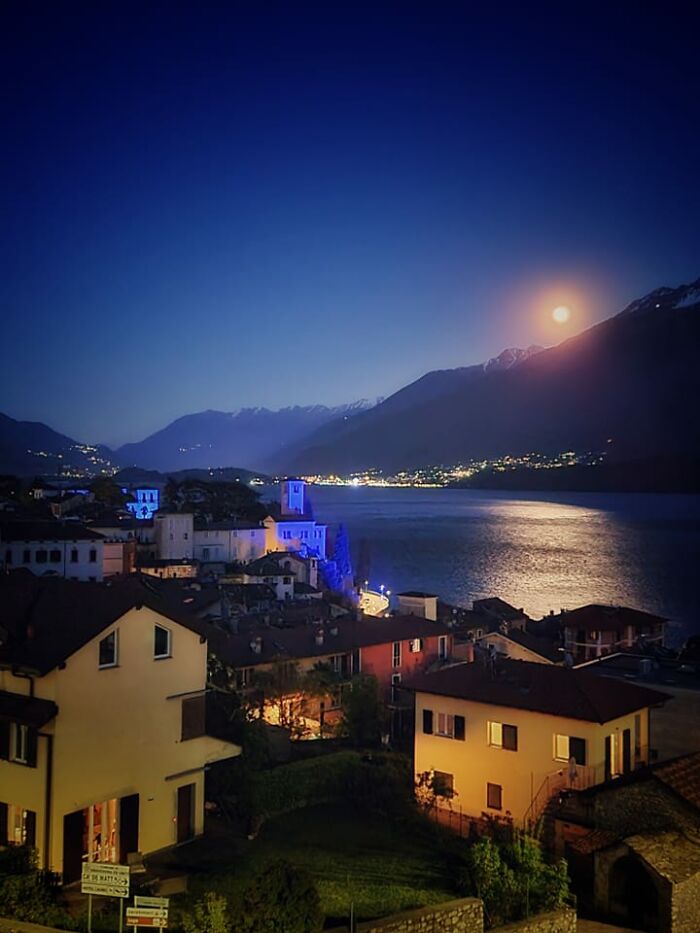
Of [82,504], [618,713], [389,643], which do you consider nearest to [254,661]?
[389,643]

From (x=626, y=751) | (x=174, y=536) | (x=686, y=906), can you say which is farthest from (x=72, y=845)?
(x=174, y=536)

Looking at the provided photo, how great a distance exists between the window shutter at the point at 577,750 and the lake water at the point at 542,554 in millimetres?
33116

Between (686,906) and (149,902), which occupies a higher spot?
(149,902)

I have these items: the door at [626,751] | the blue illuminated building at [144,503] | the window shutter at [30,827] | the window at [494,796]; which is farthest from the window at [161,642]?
the blue illuminated building at [144,503]

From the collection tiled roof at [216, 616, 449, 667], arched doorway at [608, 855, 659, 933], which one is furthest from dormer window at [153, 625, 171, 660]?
tiled roof at [216, 616, 449, 667]

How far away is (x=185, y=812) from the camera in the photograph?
864 cm

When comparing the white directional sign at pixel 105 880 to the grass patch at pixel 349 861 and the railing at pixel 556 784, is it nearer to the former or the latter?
the grass patch at pixel 349 861

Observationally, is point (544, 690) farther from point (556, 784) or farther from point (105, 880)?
point (105, 880)

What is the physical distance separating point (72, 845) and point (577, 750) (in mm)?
6199

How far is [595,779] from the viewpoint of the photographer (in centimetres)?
1061

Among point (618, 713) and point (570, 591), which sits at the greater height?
point (618, 713)

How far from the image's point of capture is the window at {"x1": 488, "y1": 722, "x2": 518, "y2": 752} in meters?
11.4

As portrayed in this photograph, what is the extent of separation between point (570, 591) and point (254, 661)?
44410 millimetres

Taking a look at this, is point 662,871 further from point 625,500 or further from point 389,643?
point 625,500
